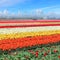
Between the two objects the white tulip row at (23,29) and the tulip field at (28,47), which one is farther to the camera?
the white tulip row at (23,29)

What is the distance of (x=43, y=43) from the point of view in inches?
587

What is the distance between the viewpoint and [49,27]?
1103 inches

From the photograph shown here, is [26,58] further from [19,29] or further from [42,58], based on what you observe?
[19,29]

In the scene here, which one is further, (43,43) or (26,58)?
(43,43)

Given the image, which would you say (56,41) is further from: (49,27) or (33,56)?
(49,27)

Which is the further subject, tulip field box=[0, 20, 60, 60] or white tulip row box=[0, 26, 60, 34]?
white tulip row box=[0, 26, 60, 34]

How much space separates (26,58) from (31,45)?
17.1 ft

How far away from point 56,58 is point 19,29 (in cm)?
1513

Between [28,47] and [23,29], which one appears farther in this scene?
[23,29]

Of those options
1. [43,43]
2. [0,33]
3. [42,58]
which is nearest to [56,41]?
[43,43]

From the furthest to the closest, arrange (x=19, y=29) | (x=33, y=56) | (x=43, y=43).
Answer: (x=19, y=29) < (x=43, y=43) < (x=33, y=56)

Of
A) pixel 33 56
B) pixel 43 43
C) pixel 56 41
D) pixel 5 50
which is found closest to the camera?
pixel 33 56

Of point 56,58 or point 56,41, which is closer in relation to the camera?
point 56,58

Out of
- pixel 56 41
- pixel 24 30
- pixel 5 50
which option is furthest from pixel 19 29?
pixel 5 50
